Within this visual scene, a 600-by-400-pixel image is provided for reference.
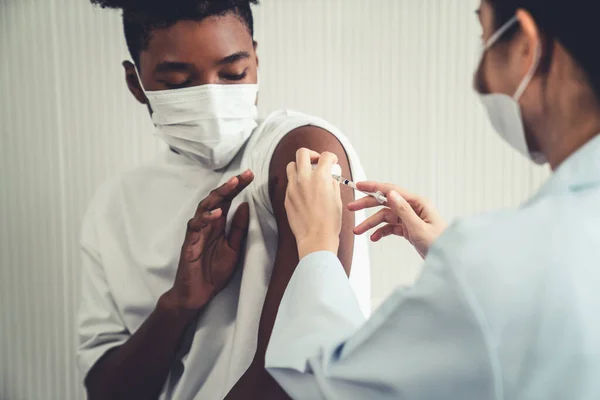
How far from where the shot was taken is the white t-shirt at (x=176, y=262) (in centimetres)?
90

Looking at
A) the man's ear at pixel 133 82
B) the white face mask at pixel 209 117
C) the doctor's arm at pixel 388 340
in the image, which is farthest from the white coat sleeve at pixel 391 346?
the man's ear at pixel 133 82

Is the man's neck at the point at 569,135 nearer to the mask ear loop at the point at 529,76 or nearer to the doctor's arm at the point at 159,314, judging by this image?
the mask ear loop at the point at 529,76

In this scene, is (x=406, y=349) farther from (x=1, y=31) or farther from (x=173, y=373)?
(x=1, y=31)

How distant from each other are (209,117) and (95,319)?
457mm

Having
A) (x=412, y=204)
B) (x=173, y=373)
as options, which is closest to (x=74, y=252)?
(x=173, y=373)

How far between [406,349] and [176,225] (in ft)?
1.97

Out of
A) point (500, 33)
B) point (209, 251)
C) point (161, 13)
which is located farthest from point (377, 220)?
point (161, 13)

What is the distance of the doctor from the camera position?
0.49m

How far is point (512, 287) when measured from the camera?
0.49m

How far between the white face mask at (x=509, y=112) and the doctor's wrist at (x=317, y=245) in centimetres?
25

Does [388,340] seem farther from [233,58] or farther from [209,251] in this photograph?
[233,58]

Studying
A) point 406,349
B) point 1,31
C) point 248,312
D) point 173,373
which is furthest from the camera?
point 1,31

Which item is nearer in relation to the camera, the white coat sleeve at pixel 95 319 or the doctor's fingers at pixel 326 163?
the doctor's fingers at pixel 326 163

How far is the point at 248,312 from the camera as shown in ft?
2.90
